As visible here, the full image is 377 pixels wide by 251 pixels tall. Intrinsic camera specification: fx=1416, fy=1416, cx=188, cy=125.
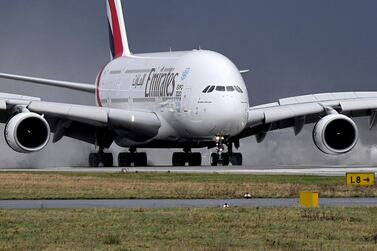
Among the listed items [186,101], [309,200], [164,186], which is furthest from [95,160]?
[309,200]

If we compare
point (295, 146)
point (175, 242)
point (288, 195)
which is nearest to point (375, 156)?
point (295, 146)

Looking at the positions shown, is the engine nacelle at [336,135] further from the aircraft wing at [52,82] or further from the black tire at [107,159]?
the aircraft wing at [52,82]

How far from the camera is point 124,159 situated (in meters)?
60.9

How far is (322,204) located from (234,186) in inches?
272

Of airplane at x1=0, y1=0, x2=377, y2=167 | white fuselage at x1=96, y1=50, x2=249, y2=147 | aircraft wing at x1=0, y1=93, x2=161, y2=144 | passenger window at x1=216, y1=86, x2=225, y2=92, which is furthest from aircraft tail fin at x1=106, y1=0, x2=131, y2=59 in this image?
passenger window at x1=216, y1=86, x2=225, y2=92

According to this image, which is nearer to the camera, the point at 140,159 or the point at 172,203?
the point at 172,203

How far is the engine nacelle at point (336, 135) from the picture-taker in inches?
2238

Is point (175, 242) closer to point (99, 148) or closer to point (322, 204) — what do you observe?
point (322, 204)

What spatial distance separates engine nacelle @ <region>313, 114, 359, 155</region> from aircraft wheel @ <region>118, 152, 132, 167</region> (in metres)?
8.53

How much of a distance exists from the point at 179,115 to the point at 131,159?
Result: 389 centimetres

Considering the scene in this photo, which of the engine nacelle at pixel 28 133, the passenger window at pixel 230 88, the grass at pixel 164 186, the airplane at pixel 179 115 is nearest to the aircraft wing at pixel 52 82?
the airplane at pixel 179 115

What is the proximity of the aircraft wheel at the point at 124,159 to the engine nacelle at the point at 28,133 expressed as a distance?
6.89 metres

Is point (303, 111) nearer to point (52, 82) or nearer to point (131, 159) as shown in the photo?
point (131, 159)

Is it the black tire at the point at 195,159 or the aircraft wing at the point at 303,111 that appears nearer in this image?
the aircraft wing at the point at 303,111
